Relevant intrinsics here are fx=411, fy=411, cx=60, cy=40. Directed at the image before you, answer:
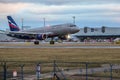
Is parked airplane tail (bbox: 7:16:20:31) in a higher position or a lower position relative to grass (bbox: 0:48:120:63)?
higher

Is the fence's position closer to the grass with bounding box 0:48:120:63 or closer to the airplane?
the grass with bounding box 0:48:120:63

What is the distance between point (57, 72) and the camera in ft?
120

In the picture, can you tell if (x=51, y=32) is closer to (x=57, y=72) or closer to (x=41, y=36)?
(x=41, y=36)

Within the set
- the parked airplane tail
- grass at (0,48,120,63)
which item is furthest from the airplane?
grass at (0,48,120,63)

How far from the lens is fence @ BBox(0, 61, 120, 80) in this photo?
34562 mm

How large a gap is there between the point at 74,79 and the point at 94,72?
5588mm

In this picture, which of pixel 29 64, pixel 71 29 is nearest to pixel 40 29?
pixel 71 29

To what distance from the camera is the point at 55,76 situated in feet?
111

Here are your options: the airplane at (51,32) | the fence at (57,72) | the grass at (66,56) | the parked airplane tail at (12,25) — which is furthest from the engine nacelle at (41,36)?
the fence at (57,72)

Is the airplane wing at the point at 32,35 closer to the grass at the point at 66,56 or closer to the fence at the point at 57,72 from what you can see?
the grass at the point at 66,56

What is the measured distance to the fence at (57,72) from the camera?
34.6 m

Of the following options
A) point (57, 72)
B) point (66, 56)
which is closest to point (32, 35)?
point (66, 56)

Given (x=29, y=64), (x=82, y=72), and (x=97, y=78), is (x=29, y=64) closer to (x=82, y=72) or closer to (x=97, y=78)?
(x=82, y=72)

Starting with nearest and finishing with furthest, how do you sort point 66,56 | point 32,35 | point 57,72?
point 57,72 < point 66,56 < point 32,35
